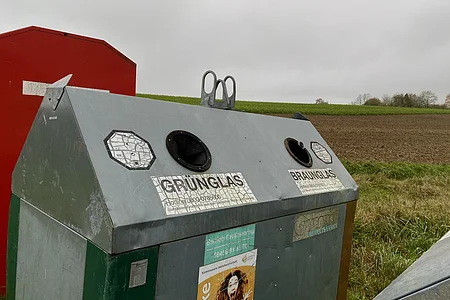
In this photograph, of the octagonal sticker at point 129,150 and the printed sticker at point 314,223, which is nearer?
the octagonal sticker at point 129,150

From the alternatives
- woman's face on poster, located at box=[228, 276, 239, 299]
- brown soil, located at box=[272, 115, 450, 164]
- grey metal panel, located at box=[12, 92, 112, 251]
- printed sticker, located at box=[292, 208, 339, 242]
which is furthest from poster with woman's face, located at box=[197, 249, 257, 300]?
brown soil, located at box=[272, 115, 450, 164]

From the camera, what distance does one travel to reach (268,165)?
167cm

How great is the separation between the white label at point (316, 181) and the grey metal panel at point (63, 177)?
99 centimetres

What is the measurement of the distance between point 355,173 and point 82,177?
810 centimetres

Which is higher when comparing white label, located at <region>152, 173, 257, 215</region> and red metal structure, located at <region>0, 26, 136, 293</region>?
red metal structure, located at <region>0, 26, 136, 293</region>

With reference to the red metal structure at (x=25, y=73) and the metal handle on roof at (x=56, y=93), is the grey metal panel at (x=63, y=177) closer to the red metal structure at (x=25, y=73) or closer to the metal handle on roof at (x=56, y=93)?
the metal handle on roof at (x=56, y=93)

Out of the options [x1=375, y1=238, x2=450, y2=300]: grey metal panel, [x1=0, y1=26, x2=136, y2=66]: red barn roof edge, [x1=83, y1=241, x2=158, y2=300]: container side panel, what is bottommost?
[x1=83, y1=241, x2=158, y2=300]: container side panel

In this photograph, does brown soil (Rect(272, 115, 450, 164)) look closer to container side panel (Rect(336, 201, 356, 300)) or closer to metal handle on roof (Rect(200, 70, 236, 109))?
container side panel (Rect(336, 201, 356, 300))

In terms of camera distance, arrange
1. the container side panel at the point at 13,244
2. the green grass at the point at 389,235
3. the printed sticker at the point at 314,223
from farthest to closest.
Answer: the green grass at the point at 389,235 < the printed sticker at the point at 314,223 < the container side panel at the point at 13,244

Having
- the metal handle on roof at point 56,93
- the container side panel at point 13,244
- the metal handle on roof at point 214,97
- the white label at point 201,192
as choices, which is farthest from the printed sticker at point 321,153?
the container side panel at point 13,244

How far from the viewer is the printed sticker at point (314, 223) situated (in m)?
1.65

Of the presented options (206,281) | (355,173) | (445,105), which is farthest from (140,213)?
(445,105)

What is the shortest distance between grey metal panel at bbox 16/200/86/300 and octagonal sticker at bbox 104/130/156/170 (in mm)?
278

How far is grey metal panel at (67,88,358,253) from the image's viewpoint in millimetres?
1064
